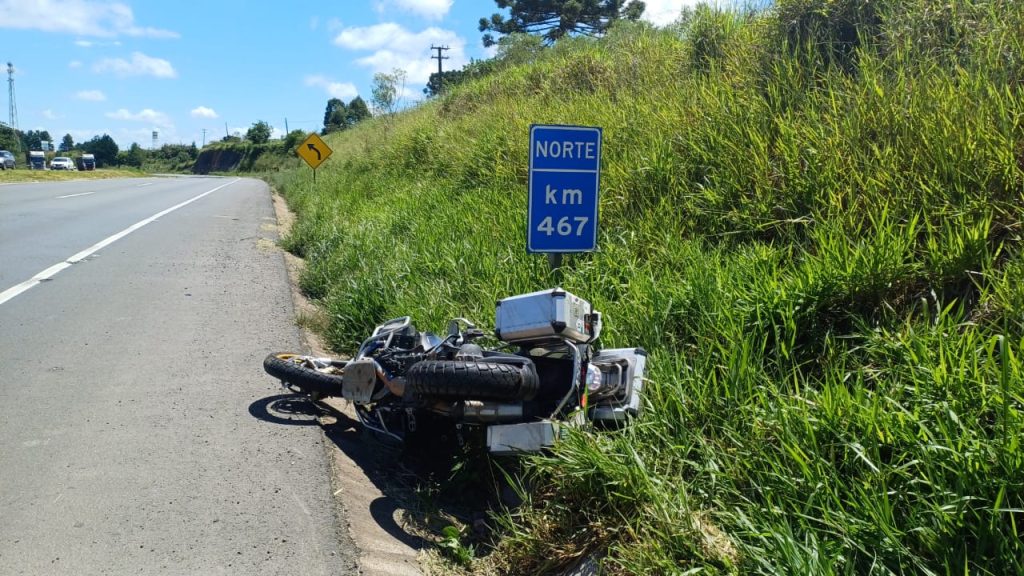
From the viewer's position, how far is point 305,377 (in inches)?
197

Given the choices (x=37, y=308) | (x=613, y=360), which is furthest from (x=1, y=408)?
(x=613, y=360)

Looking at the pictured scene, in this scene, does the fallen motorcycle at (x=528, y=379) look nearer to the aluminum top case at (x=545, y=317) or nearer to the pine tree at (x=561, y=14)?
the aluminum top case at (x=545, y=317)

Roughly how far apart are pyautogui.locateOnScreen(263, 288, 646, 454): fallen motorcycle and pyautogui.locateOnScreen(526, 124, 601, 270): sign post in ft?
3.80

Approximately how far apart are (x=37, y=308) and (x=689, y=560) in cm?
702

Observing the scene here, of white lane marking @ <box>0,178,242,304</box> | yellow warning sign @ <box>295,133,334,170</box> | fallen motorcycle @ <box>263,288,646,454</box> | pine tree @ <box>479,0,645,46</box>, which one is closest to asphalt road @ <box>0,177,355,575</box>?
white lane marking @ <box>0,178,242,304</box>

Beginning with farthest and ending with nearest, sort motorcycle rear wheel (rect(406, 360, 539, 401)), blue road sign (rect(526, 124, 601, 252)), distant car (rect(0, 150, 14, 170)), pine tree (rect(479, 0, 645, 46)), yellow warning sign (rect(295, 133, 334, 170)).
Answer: distant car (rect(0, 150, 14, 170)) < pine tree (rect(479, 0, 645, 46)) < yellow warning sign (rect(295, 133, 334, 170)) < blue road sign (rect(526, 124, 601, 252)) < motorcycle rear wheel (rect(406, 360, 539, 401))

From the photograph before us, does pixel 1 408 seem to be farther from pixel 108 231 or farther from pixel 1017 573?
pixel 108 231

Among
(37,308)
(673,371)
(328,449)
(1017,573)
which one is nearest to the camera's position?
(1017,573)

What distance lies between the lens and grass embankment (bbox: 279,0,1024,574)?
264 cm

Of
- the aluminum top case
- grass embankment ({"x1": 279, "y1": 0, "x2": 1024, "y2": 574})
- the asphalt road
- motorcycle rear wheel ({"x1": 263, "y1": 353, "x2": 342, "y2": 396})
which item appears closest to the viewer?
grass embankment ({"x1": 279, "y1": 0, "x2": 1024, "y2": 574})

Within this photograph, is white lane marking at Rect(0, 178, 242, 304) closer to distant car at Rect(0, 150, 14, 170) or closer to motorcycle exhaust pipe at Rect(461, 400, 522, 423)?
motorcycle exhaust pipe at Rect(461, 400, 522, 423)

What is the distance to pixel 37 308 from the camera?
7.41 metres

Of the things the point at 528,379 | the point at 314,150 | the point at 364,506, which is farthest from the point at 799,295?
the point at 314,150

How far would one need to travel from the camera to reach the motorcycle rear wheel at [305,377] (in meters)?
4.95
